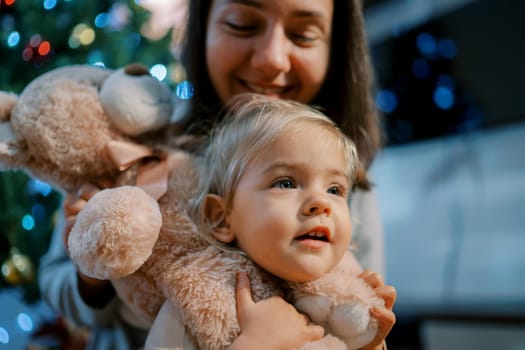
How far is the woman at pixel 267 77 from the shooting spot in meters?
0.73

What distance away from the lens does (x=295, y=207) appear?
0.51m

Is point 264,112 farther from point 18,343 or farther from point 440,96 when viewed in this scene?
point 440,96

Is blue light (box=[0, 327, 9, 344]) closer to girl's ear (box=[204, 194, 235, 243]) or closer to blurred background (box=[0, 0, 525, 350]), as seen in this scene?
blurred background (box=[0, 0, 525, 350])

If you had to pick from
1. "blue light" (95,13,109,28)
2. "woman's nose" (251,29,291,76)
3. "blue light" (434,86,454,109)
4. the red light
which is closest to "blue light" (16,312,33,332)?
the red light

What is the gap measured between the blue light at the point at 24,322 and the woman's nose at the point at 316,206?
3.17 feet

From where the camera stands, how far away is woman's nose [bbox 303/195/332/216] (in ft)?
1.65

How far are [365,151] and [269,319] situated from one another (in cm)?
44

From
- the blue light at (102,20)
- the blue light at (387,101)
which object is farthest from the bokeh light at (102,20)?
the blue light at (387,101)

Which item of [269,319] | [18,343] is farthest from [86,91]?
[18,343]

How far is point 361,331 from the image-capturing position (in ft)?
1.63

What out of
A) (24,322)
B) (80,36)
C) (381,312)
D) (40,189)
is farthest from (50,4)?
(381,312)

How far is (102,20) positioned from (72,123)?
0.75 meters

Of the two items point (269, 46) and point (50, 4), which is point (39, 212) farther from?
point (269, 46)

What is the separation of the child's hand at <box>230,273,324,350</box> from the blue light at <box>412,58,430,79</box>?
5.63 feet
